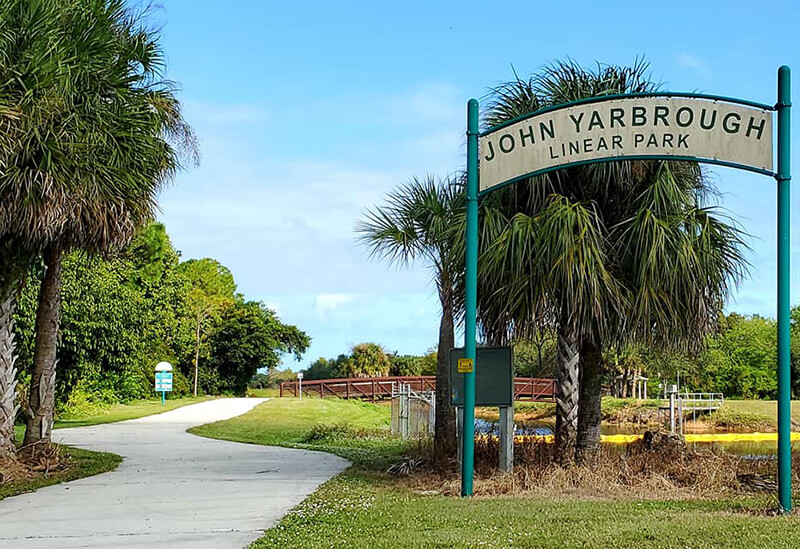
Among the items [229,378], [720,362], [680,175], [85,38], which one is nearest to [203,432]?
[85,38]

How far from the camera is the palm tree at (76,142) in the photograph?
12.9 meters

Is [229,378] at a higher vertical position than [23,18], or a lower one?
lower

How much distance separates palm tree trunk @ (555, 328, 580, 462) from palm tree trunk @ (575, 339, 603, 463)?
1.44 feet

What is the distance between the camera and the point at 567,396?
15.1 meters

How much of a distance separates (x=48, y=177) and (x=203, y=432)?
15.6 metres

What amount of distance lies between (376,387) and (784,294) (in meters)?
41.4

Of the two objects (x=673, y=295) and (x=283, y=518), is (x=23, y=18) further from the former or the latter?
(x=673, y=295)

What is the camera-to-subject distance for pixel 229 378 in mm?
62188

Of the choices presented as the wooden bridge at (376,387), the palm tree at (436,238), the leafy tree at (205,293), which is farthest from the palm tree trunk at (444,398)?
the leafy tree at (205,293)

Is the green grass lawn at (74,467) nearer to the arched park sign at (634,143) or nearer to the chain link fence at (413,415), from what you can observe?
the arched park sign at (634,143)

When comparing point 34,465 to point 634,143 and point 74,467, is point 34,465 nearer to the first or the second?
point 74,467

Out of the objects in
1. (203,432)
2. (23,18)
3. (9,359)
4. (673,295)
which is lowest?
(203,432)

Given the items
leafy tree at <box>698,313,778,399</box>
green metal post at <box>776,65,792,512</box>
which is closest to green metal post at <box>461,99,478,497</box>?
green metal post at <box>776,65,792,512</box>

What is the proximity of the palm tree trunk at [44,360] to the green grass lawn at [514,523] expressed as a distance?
5276 mm
